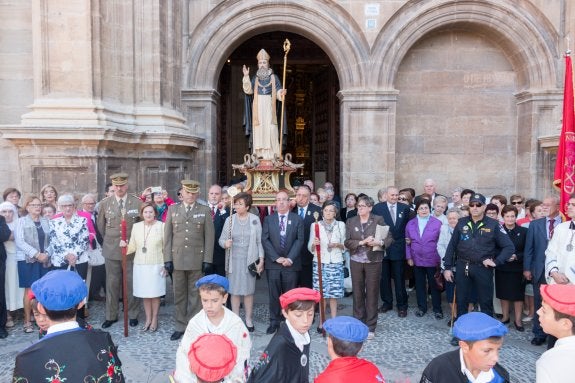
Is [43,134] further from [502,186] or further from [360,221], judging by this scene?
[502,186]

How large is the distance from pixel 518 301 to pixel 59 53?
7.97m

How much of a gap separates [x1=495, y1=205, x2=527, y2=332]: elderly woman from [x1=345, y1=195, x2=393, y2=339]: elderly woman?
149 cm

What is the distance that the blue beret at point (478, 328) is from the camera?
8.10 ft

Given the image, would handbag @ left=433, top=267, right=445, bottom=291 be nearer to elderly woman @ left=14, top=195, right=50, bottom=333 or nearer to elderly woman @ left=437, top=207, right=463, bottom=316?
elderly woman @ left=437, top=207, right=463, bottom=316

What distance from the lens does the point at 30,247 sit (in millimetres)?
6051

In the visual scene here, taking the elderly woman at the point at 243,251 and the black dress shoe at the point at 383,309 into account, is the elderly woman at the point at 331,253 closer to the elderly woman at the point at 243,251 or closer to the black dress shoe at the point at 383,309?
the elderly woman at the point at 243,251

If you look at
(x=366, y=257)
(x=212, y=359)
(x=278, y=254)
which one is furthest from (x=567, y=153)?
(x=212, y=359)

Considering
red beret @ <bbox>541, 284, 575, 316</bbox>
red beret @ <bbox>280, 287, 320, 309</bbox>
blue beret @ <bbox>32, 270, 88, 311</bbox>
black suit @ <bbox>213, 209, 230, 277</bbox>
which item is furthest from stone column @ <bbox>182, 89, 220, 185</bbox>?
red beret @ <bbox>541, 284, 575, 316</bbox>

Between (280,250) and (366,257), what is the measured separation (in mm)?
1014

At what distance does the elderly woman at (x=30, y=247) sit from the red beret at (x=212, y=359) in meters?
4.61

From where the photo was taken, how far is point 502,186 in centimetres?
1088

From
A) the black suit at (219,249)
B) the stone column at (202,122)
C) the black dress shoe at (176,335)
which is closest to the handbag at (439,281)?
the black suit at (219,249)

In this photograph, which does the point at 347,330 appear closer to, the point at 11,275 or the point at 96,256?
the point at 11,275

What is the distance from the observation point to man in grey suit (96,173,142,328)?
6.29 meters
